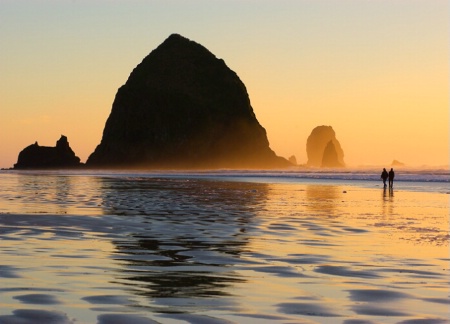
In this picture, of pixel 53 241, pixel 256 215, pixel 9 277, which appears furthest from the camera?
pixel 256 215

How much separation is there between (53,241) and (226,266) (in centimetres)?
442

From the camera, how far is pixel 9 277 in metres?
8.64

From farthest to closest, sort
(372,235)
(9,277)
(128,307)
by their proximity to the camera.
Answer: (372,235), (9,277), (128,307)

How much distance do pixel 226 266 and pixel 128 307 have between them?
3451 millimetres

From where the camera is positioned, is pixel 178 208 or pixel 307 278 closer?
pixel 307 278

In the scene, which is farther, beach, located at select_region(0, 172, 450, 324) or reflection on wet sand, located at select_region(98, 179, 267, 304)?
reflection on wet sand, located at select_region(98, 179, 267, 304)

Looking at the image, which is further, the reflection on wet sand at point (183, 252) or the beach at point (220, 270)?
the reflection on wet sand at point (183, 252)

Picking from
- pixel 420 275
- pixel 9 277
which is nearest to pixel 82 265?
pixel 9 277

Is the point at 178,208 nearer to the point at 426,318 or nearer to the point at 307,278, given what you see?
the point at 307,278

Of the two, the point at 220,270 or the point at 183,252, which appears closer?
the point at 220,270

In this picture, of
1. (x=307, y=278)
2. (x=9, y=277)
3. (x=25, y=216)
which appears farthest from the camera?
(x=25, y=216)

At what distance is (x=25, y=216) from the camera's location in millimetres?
18609

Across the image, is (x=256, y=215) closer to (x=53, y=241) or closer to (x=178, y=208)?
(x=178, y=208)

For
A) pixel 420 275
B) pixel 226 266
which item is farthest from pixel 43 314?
pixel 420 275
